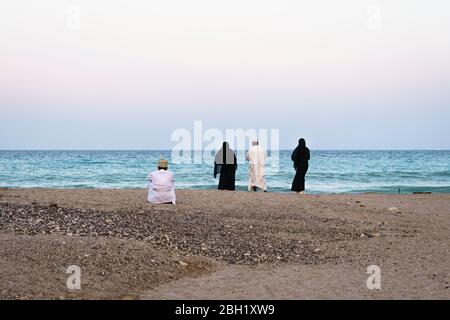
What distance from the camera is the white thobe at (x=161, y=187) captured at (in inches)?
564

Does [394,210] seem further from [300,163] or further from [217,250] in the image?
[217,250]

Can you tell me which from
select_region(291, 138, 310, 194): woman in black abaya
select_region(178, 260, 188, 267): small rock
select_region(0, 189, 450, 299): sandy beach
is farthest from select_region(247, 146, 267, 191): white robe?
select_region(178, 260, 188, 267): small rock

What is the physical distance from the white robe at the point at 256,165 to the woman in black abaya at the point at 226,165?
22.8 inches

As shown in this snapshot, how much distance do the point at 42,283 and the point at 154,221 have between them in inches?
172

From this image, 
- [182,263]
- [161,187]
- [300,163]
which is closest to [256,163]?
[300,163]

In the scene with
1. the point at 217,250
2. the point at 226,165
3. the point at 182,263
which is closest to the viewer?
the point at 182,263

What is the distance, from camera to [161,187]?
14383 mm

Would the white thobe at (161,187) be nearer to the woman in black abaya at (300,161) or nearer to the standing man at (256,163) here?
the standing man at (256,163)

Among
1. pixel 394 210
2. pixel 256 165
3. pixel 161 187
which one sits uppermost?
pixel 256 165

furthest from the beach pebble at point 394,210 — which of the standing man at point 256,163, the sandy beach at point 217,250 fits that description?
the standing man at point 256,163

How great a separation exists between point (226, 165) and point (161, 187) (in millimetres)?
5915
